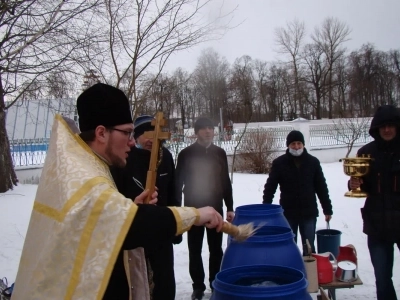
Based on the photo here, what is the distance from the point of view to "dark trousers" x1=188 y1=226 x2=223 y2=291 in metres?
4.88

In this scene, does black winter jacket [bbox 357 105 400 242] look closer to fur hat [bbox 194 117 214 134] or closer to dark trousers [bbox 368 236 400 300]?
dark trousers [bbox 368 236 400 300]

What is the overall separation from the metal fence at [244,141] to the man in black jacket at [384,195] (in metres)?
12.3

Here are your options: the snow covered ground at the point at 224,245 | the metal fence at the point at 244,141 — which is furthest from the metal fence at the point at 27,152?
the snow covered ground at the point at 224,245

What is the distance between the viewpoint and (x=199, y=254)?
16.2ft

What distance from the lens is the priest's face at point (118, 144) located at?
174 centimetres

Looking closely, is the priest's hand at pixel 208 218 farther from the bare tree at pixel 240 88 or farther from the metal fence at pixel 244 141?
the bare tree at pixel 240 88

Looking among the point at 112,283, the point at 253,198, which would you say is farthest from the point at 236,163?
the point at 112,283

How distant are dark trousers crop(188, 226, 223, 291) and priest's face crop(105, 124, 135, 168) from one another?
319 centimetres

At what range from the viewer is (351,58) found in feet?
164

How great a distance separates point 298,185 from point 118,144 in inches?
141

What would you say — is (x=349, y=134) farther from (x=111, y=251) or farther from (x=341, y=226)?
(x=111, y=251)

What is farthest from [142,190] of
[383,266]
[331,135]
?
[331,135]

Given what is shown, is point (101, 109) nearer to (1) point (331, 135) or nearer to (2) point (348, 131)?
(1) point (331, 135)

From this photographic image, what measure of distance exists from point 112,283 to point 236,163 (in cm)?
1535
